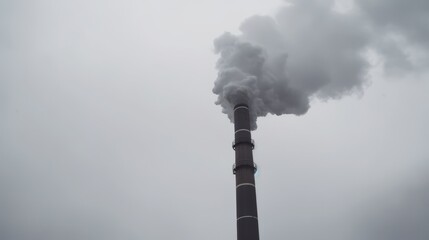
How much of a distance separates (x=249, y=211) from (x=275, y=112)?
30.2 feet

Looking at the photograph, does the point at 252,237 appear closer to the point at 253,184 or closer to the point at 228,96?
the point at 253,184

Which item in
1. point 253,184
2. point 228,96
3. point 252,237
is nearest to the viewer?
point 252,237

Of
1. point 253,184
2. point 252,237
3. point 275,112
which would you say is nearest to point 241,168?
point 253,184

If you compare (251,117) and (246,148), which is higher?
(251,117)

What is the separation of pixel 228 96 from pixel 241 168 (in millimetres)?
5657

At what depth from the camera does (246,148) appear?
2884cm

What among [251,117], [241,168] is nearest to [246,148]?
[241,168]

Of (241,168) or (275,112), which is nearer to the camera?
(241,168)

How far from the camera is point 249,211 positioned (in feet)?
87.3

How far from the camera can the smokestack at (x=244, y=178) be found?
2614 centimetres

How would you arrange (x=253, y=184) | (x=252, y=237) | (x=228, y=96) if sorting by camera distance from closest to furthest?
(x=252, y=237) < (x=253, y=184) < (x=228, y=96)

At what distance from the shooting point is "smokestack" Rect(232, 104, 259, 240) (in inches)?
1029

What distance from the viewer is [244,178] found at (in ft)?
91.1

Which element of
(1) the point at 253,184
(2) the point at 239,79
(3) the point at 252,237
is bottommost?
(3) the point at 252,237
